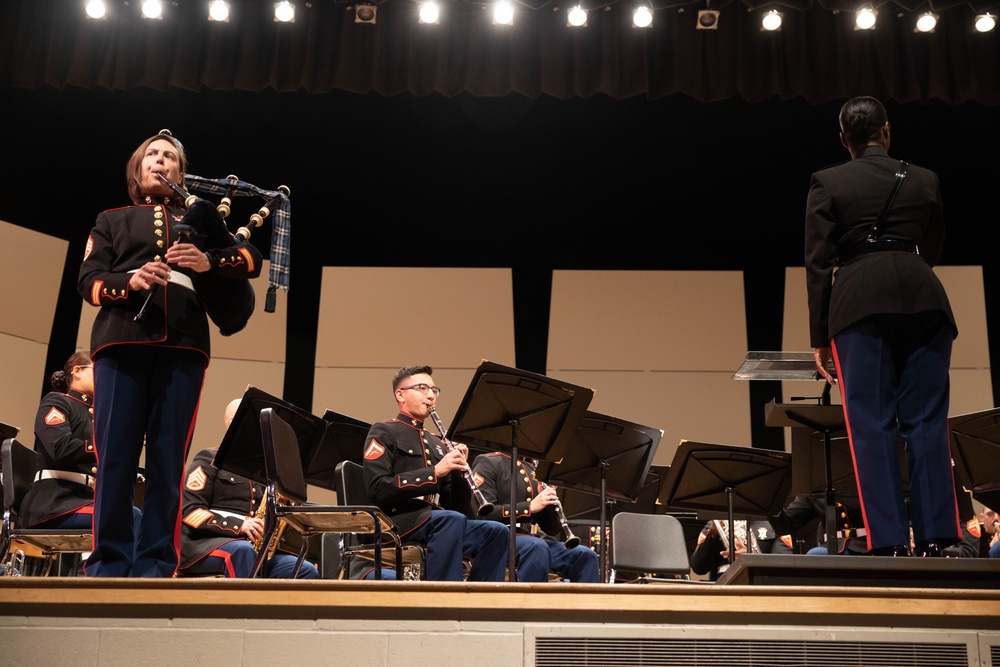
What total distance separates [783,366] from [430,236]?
13.9ft

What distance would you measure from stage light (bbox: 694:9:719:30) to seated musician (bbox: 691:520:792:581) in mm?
3354

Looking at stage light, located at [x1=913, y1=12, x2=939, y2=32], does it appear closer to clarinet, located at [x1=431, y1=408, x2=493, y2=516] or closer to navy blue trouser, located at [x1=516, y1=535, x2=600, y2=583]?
navy blue trouser, located at [x1=516, y1=535, x2=600, y2=583]

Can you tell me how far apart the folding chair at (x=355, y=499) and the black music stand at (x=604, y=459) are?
817mm

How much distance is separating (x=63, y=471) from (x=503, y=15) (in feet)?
13.7

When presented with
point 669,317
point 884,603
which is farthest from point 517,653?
point 669,317

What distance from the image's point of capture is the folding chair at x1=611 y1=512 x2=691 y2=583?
517cm

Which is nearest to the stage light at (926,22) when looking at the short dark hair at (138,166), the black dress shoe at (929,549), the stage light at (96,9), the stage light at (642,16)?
the stage light at (642,16)

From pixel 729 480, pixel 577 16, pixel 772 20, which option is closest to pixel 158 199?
pixel 729 480

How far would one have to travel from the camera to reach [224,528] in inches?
194

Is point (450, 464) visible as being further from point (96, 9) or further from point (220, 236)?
point (96, 9)

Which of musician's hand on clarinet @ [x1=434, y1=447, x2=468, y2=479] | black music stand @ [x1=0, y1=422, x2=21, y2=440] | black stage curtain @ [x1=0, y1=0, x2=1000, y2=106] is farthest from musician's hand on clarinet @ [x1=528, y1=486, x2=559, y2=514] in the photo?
black stage curtain @ [x1=0, y1=0, x2=1000, y2=106]

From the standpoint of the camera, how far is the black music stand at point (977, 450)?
4359 millimetres

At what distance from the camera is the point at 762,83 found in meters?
6.98

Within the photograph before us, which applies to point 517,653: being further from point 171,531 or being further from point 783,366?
point 783,366
